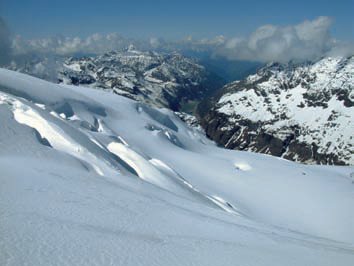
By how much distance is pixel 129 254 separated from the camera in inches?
579

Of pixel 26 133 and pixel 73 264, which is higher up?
pixel 73 264

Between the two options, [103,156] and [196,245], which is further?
[103,156]

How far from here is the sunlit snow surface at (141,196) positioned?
619 inches

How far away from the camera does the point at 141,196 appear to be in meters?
29.0

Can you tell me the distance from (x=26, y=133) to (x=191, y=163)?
2799cm

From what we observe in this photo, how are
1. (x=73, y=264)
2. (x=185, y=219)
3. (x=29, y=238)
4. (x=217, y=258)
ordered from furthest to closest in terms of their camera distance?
(x=185, y=219) < (x=217, y=258) < (x=29, y=238) < (x=73, y=264)

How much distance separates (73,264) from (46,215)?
5.71m

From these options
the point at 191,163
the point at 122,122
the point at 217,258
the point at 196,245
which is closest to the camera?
the point at 217,258

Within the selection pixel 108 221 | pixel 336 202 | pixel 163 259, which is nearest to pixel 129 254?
pixel 163 259

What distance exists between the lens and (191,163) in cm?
6378

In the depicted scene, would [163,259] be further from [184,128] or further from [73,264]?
[184,128]

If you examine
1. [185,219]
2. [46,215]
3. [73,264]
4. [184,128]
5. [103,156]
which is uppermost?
[73,264]

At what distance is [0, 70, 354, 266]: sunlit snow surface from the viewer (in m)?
15.7

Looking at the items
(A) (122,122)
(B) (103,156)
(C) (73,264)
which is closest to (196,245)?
(C) (73,264)
